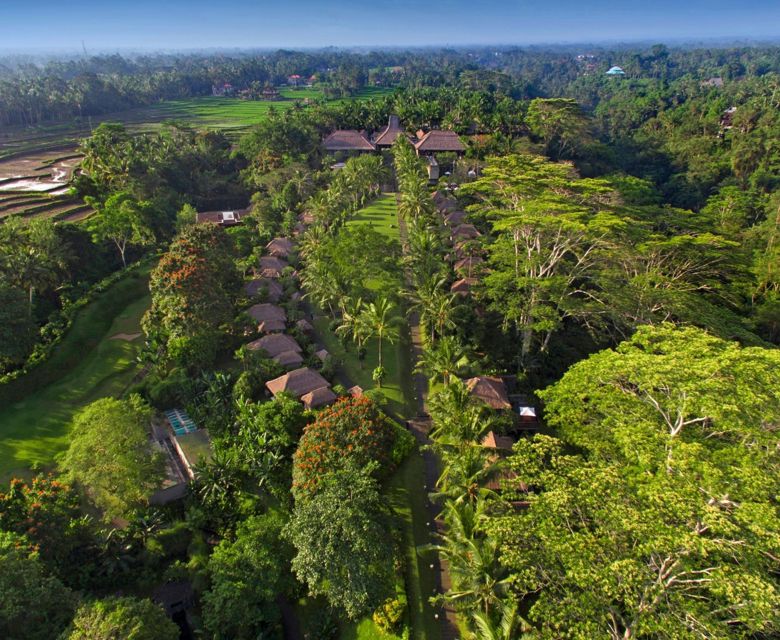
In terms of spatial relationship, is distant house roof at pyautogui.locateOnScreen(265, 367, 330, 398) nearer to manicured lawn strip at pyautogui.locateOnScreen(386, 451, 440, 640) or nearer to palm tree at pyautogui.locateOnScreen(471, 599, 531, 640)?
manicured lawn strip at pyautogui.locateOnScreen(386, 451, 440, 640)

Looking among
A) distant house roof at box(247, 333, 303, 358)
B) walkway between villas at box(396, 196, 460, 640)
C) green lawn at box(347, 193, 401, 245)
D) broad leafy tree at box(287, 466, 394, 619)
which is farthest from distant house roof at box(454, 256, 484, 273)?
broad leafy tree at box(287, 466, 394, 619)

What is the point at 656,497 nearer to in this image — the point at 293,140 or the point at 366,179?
the point at 366,179

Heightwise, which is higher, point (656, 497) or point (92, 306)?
point (656, 497)

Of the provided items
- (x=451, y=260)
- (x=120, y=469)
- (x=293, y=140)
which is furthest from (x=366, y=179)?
(x=120, y=469)

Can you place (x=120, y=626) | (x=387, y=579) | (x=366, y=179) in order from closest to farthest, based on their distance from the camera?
1. (x=120, y=626)
2. (x=387, y=579)
3. (x=366, y=179)

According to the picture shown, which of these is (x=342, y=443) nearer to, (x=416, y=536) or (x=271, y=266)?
(x=416, y=536)

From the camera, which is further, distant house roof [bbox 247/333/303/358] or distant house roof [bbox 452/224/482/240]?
distant house roof [bbox 452/224/482/240]

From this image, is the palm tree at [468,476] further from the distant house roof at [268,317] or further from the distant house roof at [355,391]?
the distant house roof at [268,317]
